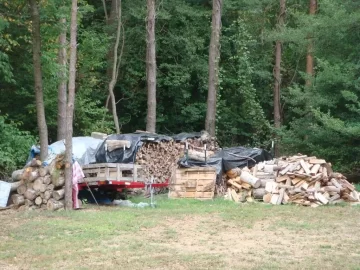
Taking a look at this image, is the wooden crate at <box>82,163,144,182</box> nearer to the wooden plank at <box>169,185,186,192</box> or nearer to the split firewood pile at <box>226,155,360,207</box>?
the wooden plank at <box>169,185,186,192</box>

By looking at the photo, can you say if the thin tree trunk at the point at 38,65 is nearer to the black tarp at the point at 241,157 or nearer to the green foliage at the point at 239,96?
the black tarp at the point at 241,157

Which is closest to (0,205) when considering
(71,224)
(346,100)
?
(71,224)

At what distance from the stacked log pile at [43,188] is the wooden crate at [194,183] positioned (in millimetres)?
4226

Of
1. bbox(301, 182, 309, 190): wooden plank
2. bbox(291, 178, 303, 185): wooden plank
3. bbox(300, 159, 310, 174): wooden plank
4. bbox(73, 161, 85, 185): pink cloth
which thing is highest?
bbox(300, 159, 310, 174): wooden plank

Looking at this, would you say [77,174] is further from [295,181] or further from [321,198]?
[321,198]

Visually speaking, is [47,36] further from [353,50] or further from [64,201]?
[353,50]

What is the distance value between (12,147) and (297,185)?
8.85m

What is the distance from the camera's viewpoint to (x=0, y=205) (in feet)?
47.9

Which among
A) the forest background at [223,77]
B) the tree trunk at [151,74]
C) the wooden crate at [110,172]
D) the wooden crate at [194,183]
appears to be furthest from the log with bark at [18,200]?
the tree trunk at [151,74]

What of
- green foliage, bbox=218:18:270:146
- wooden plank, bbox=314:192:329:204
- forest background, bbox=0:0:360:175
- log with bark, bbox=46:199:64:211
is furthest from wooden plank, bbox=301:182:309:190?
green foliage, bbox=218:18:270:146

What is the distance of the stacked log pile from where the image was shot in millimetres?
14320

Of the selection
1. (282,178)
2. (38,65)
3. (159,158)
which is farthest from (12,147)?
(282,178)

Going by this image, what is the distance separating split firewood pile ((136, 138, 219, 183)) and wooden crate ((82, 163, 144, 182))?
4.57 feet

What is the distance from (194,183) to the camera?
688 inches
